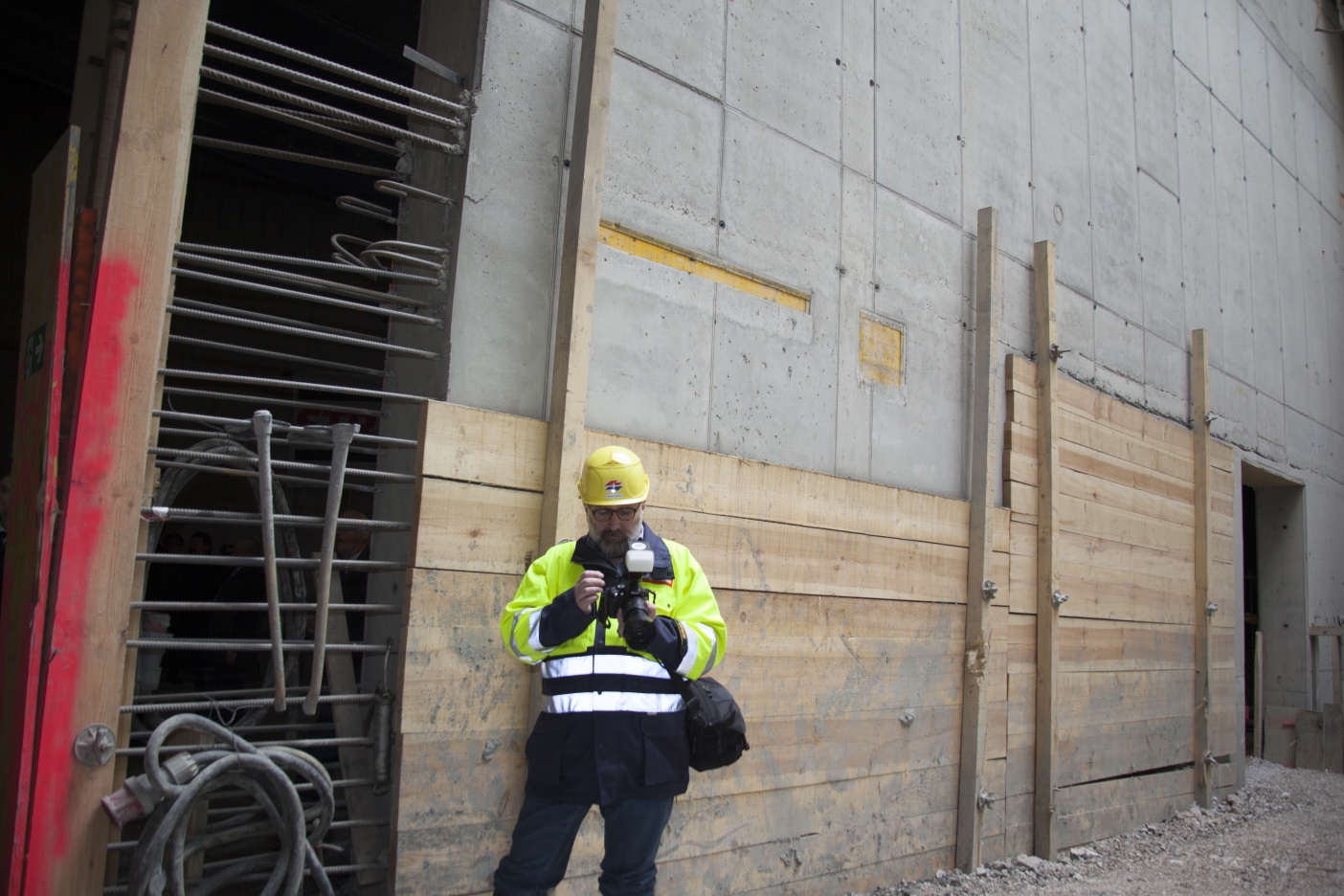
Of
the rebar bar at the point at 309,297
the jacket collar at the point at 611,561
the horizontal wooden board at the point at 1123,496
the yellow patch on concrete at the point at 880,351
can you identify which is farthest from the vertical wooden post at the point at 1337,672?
the rebar bar at the point at 309,297

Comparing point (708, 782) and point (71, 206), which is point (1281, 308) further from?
point (71, 206)

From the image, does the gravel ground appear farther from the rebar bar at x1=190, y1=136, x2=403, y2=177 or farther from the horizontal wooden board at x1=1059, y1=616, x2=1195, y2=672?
the rebar bar at x1=190, y1=136, x2=403, y2=177

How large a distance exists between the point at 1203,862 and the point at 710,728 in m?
4.61

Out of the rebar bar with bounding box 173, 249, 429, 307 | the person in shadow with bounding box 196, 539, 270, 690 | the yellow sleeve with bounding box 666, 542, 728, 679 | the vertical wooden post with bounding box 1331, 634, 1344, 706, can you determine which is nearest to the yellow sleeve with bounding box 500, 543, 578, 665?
the yellow sleeve with bounding box 666, 542, 728, 679

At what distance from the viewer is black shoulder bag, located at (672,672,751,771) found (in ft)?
9.75

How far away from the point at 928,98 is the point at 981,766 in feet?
12.7

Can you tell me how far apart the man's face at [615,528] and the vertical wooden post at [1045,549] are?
3.83 m

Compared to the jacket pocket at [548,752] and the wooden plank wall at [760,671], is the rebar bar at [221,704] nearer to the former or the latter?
the wooden plank wall at [760,671]

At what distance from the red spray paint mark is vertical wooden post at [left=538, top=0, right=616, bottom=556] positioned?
139cm

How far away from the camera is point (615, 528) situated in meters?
3.04

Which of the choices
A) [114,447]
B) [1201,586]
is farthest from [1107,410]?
[114,447]

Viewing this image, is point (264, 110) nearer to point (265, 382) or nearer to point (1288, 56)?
point (265, 382)

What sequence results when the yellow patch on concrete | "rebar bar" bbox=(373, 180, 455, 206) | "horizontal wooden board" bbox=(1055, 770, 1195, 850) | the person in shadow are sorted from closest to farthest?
"rebar bar" bbox=(373, 180, 455, 206) → the person in shadow → the yellow patch on concrete → "horizontal wooden board" bbox=(1055, 770, 1195, 850)

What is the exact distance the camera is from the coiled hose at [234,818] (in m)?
2.68
